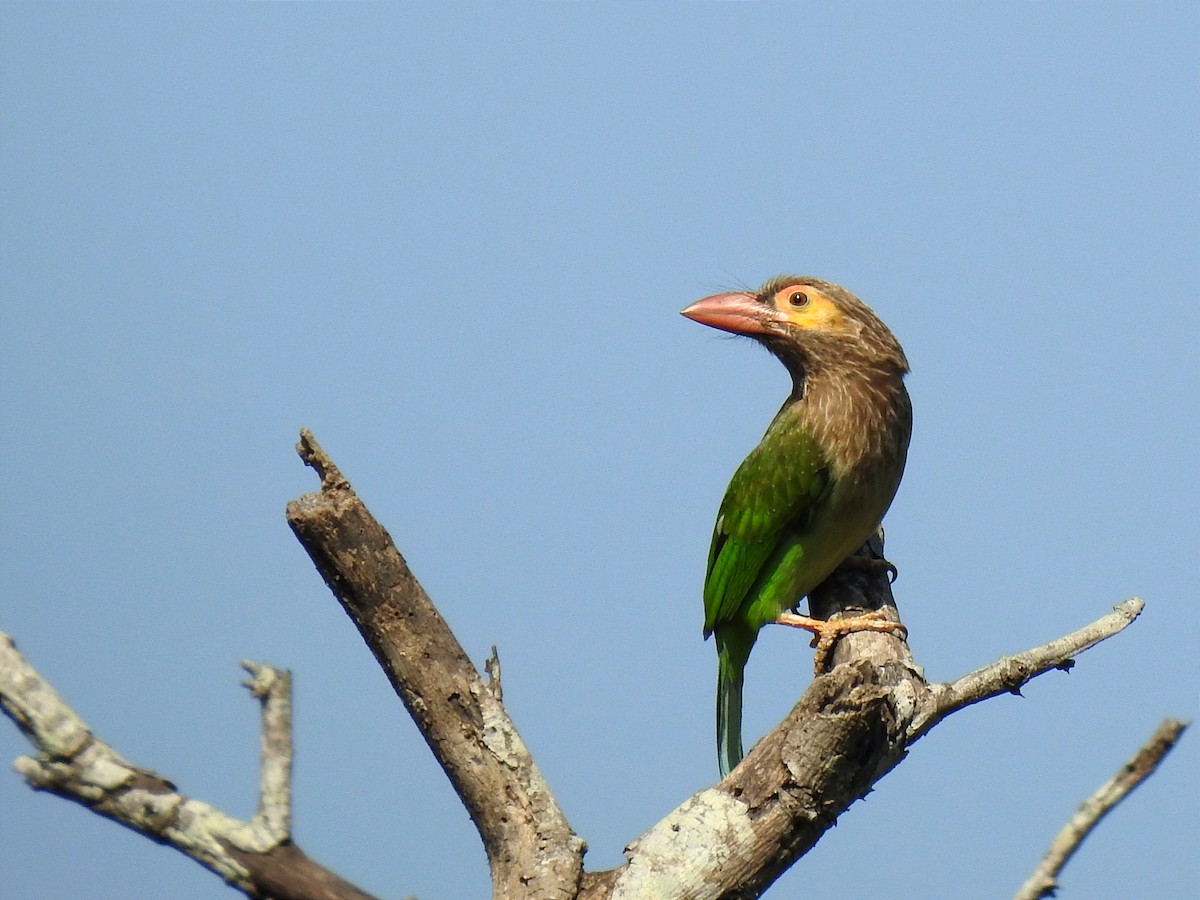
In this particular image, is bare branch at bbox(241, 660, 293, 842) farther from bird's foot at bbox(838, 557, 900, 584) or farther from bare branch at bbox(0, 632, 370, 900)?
bird's foot at bbox(838, 557, 900, 584)

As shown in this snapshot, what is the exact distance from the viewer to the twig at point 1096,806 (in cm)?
208

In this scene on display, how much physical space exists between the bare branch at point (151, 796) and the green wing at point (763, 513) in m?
2.30

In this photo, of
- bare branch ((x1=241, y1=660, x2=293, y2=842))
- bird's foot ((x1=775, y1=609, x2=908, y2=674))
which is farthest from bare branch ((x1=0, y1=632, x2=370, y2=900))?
bird's foot ((x1=775, y1=609, x2=908, y2=674))

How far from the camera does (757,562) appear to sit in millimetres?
4461

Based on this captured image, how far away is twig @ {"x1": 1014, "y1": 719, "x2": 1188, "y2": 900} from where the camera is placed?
2082 millimetres

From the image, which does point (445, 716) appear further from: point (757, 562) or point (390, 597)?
point (757, 562)

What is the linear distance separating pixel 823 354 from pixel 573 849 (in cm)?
220

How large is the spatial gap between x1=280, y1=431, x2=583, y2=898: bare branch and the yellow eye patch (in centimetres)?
206

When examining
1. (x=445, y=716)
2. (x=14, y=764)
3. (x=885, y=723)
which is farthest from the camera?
(x=445, y=716)

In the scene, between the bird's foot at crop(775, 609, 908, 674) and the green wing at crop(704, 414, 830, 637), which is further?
the green wing at crop(704, 414, 830, 637)

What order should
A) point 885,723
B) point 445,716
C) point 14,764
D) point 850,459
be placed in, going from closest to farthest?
point 14,764
point 885,723
point 445,716
point 850,459

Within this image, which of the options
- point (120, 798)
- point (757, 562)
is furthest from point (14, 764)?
point (757, 562)

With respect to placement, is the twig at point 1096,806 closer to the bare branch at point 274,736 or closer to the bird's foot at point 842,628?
the bare branch at point 274,736

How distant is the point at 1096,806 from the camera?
211 centimetres
